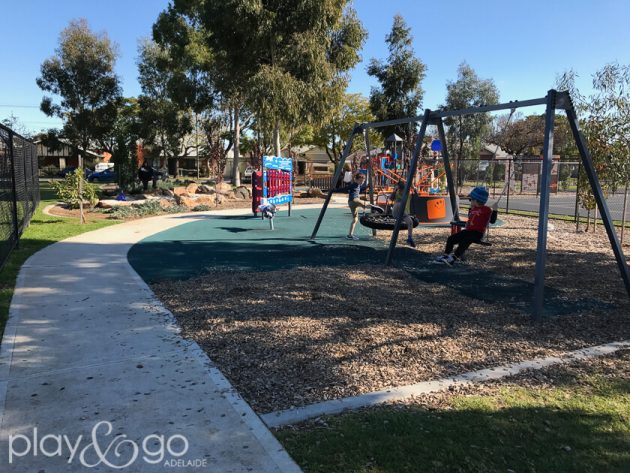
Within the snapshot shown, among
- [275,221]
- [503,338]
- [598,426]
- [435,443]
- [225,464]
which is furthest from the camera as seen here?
[275,221]

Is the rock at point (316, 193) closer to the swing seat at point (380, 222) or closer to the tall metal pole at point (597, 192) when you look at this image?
the swing seat at point (380, 222)

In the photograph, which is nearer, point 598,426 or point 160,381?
point 598,426

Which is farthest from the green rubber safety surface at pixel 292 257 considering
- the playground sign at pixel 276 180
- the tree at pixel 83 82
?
the tree at pixel 83 82

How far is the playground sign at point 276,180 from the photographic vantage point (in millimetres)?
12651

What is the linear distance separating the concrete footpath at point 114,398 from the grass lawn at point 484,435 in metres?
0.33

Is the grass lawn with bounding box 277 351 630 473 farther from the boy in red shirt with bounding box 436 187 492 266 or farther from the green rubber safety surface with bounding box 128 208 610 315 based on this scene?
the boy in red shirt with bounding box 436 187 492 266

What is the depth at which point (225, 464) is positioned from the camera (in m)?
2.57

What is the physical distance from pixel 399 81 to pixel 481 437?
26956mm

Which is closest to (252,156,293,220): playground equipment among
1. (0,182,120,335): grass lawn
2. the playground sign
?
the playground sign

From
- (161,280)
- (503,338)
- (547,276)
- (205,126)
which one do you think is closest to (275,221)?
(161,280)

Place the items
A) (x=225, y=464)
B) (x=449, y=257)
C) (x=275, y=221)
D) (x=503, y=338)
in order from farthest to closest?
1. (x=275, y=221)
2. (x=449, y=257)
3. (x=503, y=338)
4. (x=225, y=464)

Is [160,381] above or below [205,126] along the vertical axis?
below

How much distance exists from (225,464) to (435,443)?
3.89 ft

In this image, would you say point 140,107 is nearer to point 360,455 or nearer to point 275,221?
point 275,221
